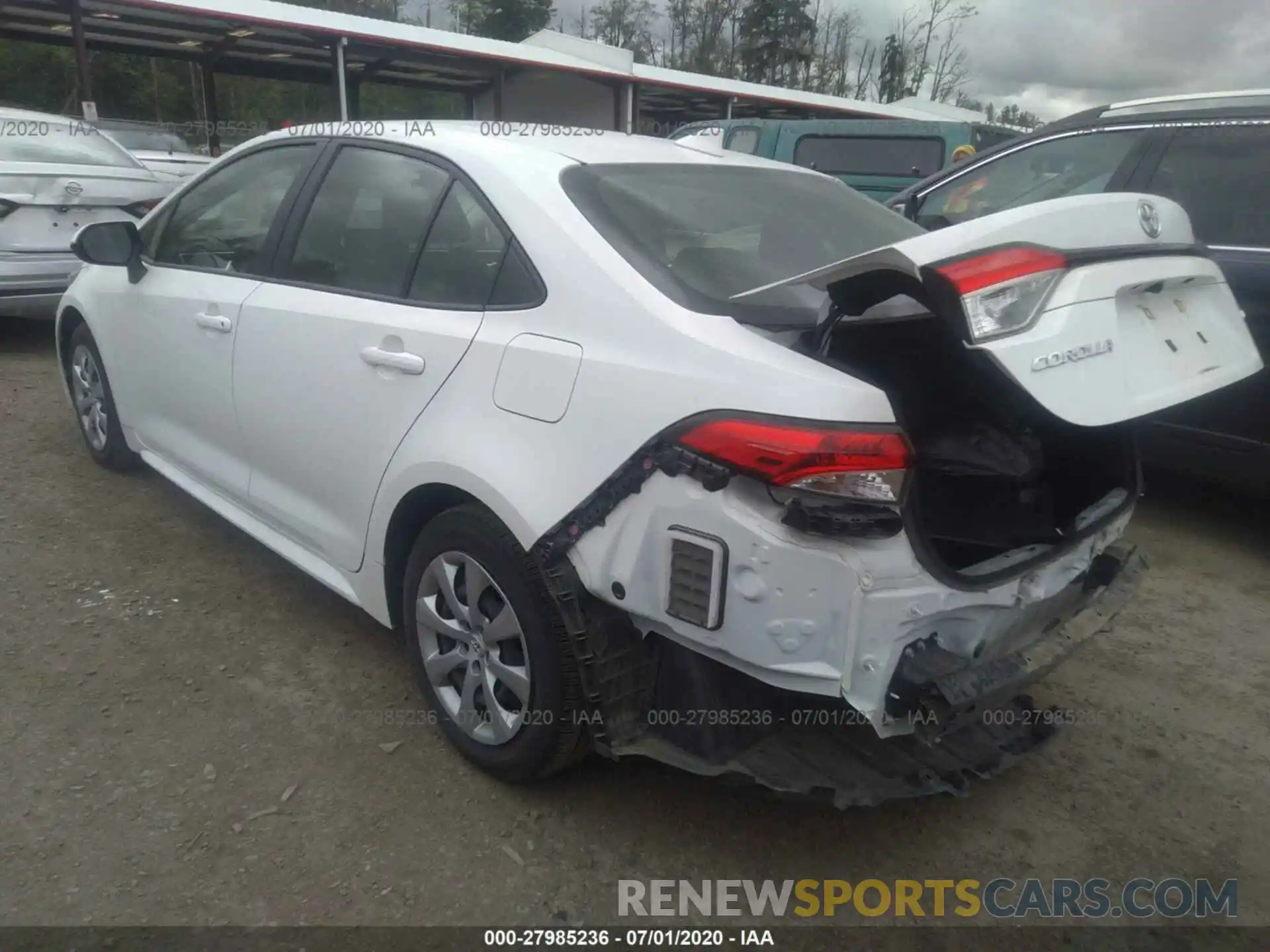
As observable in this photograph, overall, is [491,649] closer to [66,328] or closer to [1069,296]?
[1069,296]

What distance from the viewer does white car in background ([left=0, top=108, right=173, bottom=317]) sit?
6.16m

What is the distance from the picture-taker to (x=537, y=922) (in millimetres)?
2072

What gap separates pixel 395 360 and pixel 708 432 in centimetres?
102

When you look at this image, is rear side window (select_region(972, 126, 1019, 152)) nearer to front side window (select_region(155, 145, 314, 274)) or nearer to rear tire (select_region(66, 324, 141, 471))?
front side window (select_region(155, 145, 314, 274))

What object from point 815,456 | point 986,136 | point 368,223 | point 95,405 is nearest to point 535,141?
point 368,223

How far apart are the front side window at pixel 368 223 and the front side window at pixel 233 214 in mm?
228

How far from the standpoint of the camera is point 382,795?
95.2 inches

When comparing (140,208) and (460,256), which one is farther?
(140,208)

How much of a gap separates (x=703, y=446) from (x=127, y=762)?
1.81m

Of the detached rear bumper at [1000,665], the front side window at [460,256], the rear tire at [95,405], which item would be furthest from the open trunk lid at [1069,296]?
the rear tire at [95,405]

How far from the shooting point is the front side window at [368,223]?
2623 mm

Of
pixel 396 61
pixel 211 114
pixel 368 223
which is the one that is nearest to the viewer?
pixel 368 223

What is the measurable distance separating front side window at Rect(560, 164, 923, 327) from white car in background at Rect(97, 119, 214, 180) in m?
9.47

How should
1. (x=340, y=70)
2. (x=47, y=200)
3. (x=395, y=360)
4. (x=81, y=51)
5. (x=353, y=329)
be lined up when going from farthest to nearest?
(x=340, y=70) < (x=81, y=51) < (x=47, y=200) < (x=353, y=329) < (x=395, y=360)
